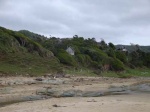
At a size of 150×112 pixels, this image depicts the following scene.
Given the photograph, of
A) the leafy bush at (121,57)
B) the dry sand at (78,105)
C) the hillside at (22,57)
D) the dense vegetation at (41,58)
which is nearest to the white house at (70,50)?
the dense vegetation at (41,58)

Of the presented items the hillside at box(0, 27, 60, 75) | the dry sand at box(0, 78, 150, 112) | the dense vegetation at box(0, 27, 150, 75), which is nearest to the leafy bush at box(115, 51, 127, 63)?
the dense vegetation at box(0, 27, 150, 75)

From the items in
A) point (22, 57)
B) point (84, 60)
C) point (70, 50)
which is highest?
point (70, 50)

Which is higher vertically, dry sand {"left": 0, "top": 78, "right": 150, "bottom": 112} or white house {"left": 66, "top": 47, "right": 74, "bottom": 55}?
white house {"left": 66, "top": 47, "right": 74, "bottom": 55}

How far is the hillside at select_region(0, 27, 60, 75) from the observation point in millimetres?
39469

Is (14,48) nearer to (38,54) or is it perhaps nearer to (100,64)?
(38,54)

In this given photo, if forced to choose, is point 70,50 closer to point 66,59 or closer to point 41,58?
point 66,59

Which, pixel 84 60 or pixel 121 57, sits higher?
pixel 121 57

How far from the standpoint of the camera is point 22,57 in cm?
4488

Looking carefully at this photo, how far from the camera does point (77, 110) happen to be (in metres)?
16.0

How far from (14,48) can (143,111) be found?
34.5 meters

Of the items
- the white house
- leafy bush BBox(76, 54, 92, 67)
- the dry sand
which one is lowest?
the dry sand

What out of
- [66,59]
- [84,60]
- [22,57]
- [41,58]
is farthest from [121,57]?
[22,57]

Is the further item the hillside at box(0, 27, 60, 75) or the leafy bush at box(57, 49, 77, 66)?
the leafy bush at box(57, 49, 77, 66)

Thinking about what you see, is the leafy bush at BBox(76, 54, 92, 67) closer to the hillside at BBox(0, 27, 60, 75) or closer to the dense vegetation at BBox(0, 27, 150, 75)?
the dense vegetation at BBox(0, 27, 150, 75)
